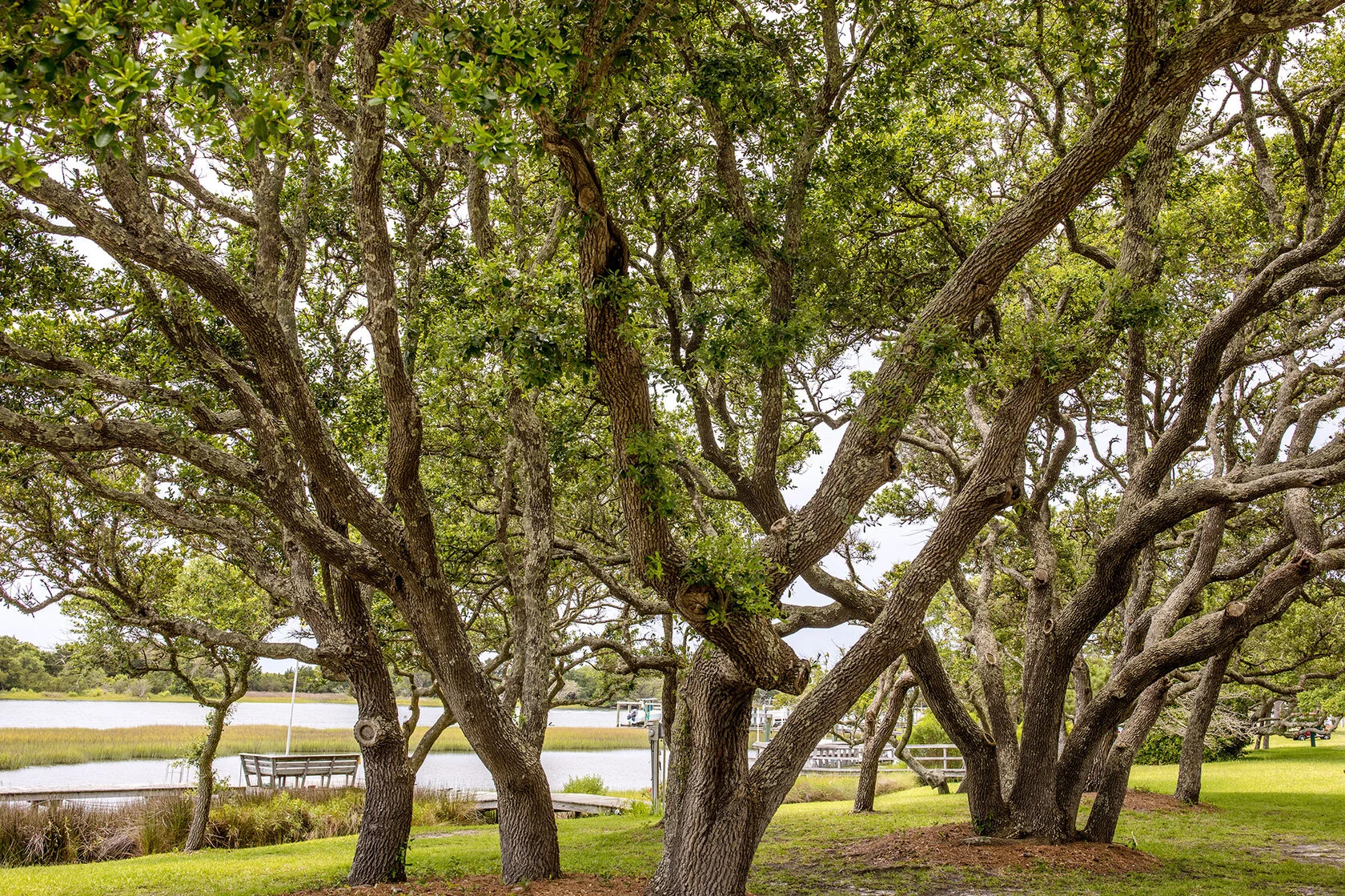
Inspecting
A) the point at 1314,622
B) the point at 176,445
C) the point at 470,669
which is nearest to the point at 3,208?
the point at 176,445

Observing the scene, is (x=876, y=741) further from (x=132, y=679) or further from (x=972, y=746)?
(x=132, y=679)

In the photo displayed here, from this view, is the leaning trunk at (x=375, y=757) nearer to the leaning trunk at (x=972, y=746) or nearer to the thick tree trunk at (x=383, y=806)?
the thick tree trunk at (x=383, y=806)

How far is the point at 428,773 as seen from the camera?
28.3 metres

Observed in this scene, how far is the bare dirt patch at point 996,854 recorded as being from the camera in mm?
8859

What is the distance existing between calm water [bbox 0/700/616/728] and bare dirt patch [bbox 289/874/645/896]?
790 inches

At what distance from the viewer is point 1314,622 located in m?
16.4

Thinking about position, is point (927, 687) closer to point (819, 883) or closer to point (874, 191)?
point (819, 883)

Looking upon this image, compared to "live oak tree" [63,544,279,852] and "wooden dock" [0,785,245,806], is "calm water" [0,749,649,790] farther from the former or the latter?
"live oak tree" [63,544,279,852]

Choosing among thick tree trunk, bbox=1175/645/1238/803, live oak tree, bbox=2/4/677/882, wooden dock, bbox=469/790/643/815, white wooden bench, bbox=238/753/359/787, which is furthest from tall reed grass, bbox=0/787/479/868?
thick tree trunk, bbox=1175/645/1238/803

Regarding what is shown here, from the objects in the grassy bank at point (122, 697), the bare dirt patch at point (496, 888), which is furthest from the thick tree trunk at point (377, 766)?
the grassy bank at point (122, 697)

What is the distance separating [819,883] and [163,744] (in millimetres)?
27099

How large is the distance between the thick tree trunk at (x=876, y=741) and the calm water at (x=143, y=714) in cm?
1461

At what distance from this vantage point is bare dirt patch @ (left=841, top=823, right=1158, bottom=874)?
8859 millimetres

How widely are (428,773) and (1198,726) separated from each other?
23530 mm
